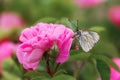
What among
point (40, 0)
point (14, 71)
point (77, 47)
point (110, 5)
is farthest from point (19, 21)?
point (77, 47)

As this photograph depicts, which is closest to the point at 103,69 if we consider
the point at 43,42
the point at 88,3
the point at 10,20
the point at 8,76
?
the point at 43,42

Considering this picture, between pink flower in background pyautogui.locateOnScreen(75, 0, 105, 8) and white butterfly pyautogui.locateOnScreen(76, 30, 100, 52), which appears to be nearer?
white butterfly pyautogui.locateOnScreen(76, 30, 100, 52)

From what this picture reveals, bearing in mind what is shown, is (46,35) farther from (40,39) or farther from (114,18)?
(114,18)

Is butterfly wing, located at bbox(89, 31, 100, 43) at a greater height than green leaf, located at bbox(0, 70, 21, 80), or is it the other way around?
butterfly wing, located at bbox(89, 31, 100, 43)

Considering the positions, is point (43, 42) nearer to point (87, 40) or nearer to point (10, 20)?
point (87, 40)

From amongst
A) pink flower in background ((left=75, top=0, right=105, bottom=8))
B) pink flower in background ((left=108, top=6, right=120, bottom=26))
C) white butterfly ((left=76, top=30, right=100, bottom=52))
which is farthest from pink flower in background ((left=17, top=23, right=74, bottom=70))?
pink flower in background ((left=75, top=0, right=105, bottom=8))

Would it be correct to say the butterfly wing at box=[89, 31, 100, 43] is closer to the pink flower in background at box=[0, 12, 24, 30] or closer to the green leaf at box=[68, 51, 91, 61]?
the green leaf at box=[68, 51, 91, 61]
